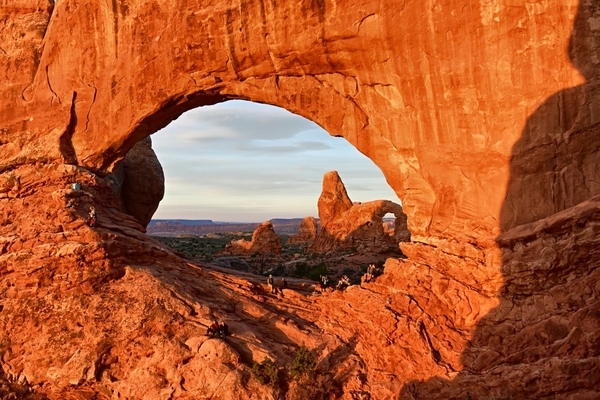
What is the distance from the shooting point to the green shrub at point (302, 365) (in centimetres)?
1230

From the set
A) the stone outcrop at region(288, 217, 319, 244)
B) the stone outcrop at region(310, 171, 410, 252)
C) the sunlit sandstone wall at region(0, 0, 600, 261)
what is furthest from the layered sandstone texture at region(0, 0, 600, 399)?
the stone outcrop at region(288, 217, 319, 244)

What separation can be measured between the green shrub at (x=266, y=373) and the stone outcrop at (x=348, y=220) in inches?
1053

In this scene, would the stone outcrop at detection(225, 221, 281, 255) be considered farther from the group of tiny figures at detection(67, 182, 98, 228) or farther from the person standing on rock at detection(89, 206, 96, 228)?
the person standing on rock at detection(89, 206, 96, 228)

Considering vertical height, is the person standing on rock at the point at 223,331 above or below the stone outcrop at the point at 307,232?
below

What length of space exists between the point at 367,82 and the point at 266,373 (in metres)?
9.28

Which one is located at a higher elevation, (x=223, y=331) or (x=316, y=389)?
(x=223, y=331)

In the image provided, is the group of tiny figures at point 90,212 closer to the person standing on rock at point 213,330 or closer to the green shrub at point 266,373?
the person standing on rock at point 213,330

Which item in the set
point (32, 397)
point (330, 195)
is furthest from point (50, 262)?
point (330, 195)

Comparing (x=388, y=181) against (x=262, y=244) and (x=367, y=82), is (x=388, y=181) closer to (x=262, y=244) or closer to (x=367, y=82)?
(x=367, y=82)

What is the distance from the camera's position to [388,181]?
643 inches

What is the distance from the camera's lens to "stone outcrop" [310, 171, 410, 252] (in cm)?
4244

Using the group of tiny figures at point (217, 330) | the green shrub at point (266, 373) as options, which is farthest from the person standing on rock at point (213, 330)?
the green shrub at point (266, 373)

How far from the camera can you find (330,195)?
164 ft

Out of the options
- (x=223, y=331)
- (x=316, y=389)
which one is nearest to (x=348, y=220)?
(x=223, y=331)
